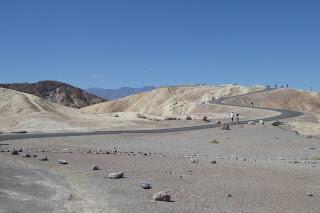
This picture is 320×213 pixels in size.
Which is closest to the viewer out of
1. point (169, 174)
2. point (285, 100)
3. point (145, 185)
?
point (145, 185)

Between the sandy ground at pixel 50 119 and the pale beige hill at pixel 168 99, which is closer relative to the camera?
the sandy ground at pixel 50 119

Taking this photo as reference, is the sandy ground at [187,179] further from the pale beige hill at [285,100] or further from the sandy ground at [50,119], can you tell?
the pale beige hill at [285,100]

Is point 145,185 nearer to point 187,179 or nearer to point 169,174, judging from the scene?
point 187,179

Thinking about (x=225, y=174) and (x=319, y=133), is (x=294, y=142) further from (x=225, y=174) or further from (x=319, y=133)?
(x=225, y=174)

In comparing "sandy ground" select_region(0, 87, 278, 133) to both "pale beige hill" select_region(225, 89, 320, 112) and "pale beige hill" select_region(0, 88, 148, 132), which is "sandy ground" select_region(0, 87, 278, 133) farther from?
"pale beige hill" select_region(225, 89, 320, 112)

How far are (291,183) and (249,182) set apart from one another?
1.41 metres

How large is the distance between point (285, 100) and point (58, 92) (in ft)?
259

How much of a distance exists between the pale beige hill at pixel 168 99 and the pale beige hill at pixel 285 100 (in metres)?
10.5

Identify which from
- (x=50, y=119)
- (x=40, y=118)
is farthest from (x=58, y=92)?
(x=50, y=119)

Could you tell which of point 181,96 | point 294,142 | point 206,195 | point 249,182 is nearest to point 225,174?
point 249,182

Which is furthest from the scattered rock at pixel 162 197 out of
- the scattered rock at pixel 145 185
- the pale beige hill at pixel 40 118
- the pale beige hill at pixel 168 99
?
the pale beige hill at pixel 168 99

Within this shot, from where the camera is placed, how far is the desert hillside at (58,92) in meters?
173

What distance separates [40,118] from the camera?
56688mm

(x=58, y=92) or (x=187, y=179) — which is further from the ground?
(x=58, y=92)
